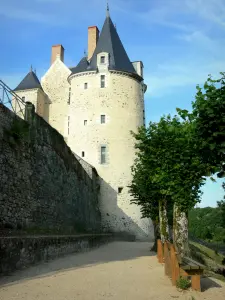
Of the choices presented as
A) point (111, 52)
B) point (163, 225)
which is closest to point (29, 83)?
point (111, 52)

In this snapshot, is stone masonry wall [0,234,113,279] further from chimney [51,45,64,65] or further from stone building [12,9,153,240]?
chimney [51,45,64,65]

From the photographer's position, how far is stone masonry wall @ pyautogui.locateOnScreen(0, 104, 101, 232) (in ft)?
34.4

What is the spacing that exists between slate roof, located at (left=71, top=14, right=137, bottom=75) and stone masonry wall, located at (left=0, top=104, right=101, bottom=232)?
43.4 feet

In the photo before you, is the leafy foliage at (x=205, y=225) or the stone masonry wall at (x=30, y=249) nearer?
the stone masonry wall at (x=30, y=249)

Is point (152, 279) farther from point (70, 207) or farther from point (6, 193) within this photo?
point (70, 207)

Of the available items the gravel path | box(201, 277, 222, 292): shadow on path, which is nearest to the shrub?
the gravel path

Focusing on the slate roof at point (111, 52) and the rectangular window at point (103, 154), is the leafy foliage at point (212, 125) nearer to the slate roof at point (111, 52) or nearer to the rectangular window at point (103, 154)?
the rectangular window at point (103, 154)

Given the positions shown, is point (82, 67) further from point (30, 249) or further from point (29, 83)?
point (30, 249)

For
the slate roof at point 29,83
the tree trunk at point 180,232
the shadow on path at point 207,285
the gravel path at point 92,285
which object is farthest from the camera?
the slate roof at point 29,83

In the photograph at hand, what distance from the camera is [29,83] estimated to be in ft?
108

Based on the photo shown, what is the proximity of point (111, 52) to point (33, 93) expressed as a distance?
8.28 metres

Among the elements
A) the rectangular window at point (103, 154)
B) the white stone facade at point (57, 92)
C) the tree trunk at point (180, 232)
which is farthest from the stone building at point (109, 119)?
the tree trunk at point (180, 232)

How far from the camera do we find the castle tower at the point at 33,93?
1247 inches

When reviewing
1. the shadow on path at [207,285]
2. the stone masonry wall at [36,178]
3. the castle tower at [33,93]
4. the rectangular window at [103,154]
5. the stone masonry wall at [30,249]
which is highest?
the castle tower at [33,93]
